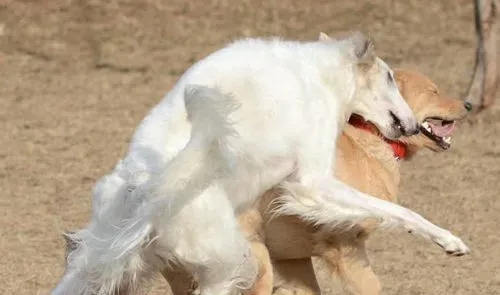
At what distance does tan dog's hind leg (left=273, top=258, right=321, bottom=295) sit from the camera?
5.34m

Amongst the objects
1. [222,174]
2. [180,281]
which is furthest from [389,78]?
[180,281]

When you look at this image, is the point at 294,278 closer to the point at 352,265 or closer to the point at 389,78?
the point at 352,265

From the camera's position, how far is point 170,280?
4.63 m

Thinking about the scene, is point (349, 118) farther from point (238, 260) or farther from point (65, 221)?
point (65, 221)

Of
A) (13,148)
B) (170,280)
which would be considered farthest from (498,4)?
(170,280)

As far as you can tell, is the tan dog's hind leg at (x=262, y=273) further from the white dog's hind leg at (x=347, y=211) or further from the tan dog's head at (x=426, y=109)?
the tan dog's head at (x=426, y=109)

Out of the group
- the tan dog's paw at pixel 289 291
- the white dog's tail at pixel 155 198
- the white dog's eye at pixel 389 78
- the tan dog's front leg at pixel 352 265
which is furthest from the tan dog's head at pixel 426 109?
the white dog's tail at pixel 155 198

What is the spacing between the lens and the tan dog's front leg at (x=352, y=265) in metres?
5.14

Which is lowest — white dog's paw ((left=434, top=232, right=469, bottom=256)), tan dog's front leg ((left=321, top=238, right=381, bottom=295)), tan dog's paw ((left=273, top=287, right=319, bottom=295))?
tan dog's paw ((left=273, top=287, right=319, bottom=295))

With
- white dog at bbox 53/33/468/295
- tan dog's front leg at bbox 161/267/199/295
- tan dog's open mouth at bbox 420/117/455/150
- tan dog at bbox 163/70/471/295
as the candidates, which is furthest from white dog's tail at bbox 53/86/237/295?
tan dog's open mouth at bbox 420/117/455/150

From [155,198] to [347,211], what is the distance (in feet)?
2.55

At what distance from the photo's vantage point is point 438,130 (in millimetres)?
5809

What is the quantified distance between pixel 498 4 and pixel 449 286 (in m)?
3.70

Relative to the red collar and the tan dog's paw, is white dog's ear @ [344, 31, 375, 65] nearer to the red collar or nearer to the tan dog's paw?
the red collar
